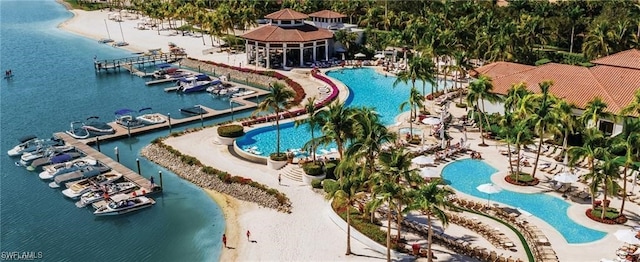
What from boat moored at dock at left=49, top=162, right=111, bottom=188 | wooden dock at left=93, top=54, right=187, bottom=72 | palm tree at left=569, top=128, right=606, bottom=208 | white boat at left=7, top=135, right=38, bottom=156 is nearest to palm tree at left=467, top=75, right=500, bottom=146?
palm tree at left=569, top=128, right=606, bottom=208

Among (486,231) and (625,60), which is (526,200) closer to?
(486,231)

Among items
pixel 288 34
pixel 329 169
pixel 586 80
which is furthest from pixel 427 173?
pixel 288 34

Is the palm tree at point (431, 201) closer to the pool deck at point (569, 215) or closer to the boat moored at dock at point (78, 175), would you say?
the pool deck at point (569, 215)

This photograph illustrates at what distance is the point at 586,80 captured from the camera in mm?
55812

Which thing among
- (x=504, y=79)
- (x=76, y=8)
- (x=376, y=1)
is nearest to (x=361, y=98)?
(x=504, y=79)

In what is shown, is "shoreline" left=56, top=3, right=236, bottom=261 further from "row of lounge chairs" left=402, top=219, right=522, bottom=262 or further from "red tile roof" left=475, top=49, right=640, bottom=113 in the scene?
"red tile roof" left=475, top=49, right=640, bottom=113

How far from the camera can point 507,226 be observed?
36719 mm

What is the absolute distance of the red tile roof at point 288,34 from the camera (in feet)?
278

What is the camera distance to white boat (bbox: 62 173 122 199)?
44.4 m

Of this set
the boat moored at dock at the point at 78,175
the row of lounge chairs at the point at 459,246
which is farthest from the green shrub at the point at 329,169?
the boat moored at dock at the point at 78,175

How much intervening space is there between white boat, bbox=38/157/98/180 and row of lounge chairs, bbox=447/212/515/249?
32.4 m

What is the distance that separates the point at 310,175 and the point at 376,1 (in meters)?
88.5

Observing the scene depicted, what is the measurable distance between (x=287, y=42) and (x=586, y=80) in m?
44.0

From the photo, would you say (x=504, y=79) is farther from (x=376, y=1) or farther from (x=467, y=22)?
(x=376, y=1)
